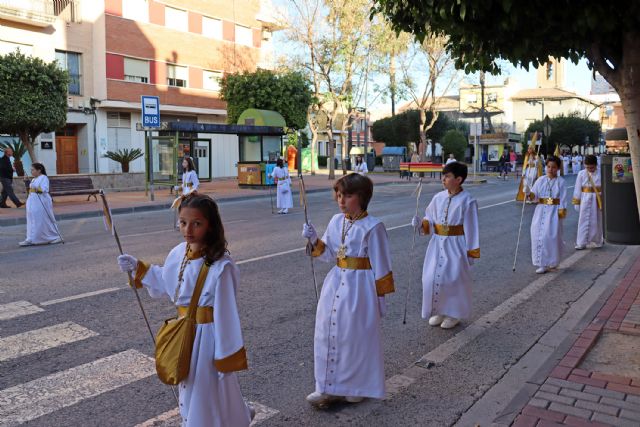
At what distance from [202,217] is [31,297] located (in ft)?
15.2

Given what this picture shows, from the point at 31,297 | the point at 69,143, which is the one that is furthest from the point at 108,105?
the point at 31,297

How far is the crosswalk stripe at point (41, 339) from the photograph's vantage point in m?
4.86

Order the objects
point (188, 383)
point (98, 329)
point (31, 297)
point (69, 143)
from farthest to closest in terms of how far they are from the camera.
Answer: point (69, 143) < point (31, 297) < point (98, 329) < point (188, 383)

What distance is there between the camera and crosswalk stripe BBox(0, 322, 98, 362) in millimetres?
4863

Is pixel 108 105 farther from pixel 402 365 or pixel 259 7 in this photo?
pixel 402 365

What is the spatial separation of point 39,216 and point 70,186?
31.7ft

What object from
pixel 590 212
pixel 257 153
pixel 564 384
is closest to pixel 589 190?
pixel 590 212

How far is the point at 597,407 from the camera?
366 centimetres

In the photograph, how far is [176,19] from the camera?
34719 millimetres

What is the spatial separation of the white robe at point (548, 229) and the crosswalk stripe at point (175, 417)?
5.45 meters

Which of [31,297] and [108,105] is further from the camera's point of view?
[108,105]

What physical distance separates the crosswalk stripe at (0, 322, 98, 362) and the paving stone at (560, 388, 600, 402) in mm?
3838

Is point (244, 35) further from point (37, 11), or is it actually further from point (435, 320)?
point (435, 320)

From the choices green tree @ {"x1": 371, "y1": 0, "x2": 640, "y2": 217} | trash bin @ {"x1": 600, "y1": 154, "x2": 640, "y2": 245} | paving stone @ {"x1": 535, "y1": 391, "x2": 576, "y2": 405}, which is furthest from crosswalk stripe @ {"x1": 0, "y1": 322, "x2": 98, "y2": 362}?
→ trash bin @ {"x1": 600, "y1": 154, "x2": 640, "y2": 245}
